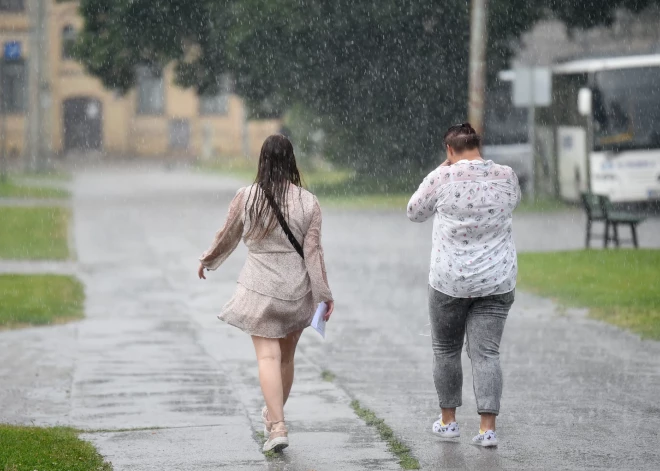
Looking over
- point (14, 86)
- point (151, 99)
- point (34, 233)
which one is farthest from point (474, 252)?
point (151, 99)

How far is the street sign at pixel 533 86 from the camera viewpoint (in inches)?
1106

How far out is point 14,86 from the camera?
7050 cm

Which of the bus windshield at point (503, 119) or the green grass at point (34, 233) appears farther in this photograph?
the bus windshield at point (503, 119)

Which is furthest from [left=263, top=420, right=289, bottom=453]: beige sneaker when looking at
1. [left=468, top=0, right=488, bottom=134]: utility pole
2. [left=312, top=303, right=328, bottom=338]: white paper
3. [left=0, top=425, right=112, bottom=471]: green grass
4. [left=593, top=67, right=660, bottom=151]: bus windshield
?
[left=593, top=67, right=660, bottom=151]: bus windshield

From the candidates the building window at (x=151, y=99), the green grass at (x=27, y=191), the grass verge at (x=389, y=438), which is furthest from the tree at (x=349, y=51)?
the building window at (x=151, y=99)

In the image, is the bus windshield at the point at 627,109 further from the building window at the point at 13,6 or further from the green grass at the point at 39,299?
the building window at the point at 13,6

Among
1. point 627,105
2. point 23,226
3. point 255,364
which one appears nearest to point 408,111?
point 627,105

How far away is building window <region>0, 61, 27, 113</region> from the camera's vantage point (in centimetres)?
6950

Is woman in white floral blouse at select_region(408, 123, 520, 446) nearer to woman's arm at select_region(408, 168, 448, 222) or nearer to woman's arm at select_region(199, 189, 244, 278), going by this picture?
woman's arm at select_region(408, 168, 448, 222)

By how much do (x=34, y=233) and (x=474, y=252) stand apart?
16.9 m

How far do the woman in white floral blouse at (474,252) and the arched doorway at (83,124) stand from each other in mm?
66870

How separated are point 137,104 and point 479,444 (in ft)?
225

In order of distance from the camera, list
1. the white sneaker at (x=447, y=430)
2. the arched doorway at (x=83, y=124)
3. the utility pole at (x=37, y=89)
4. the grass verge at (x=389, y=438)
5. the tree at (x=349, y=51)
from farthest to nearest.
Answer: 1. the arched doorway at (x=83, y=124)
2. the utility pole at (x=37, y=89)
3. the tree at (x=349, y=51)
4. the white sneaker at (x=447, y=430)
5. the grass verge at (x=389, y=438)

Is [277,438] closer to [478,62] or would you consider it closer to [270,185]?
[270,185]
